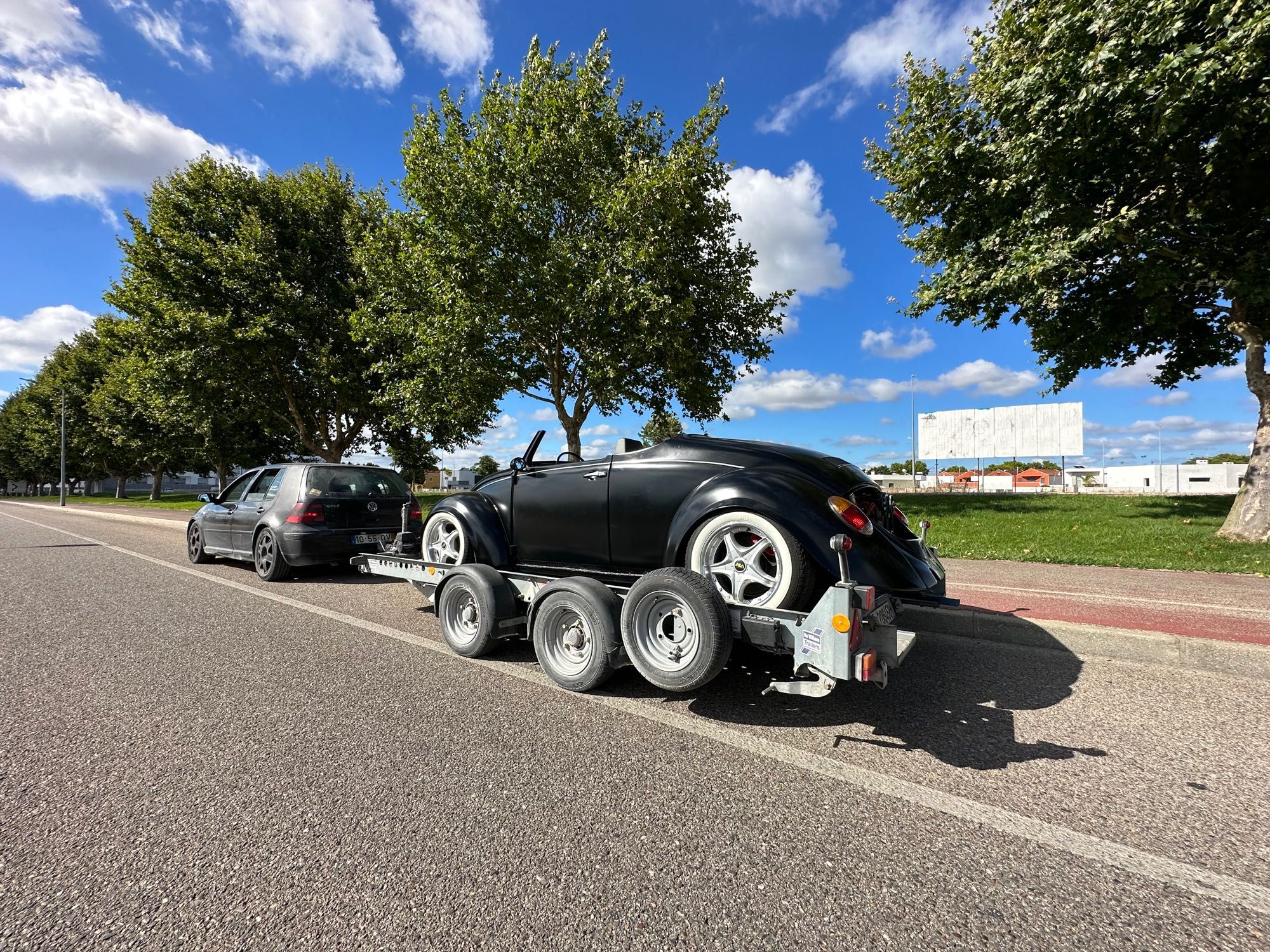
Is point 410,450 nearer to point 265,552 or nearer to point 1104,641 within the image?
point 265,552

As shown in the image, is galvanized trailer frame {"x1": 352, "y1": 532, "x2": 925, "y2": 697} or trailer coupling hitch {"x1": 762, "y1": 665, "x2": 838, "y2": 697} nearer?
galvanized trailer frame {"x1": 352, "y1": 532, "x2": 925, "y2": 697}

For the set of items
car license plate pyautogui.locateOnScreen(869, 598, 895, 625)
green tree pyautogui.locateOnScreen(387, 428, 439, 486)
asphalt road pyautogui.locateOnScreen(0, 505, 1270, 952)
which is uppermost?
green tree pyautogui.locateOnScreen(387, 428, 439, 486)

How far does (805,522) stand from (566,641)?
172 centimetres

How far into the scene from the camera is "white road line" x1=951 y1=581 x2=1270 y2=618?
5.10 meters

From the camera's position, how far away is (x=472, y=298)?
46.2 ft

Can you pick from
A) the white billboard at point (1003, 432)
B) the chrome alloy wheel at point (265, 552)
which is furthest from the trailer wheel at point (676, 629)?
the white billboard at point (1003, 432)

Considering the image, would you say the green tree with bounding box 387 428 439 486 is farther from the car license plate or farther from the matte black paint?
the car license plate

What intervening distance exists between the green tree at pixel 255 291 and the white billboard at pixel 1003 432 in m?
34.0

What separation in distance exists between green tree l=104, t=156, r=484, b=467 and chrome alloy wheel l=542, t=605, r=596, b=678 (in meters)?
15.9

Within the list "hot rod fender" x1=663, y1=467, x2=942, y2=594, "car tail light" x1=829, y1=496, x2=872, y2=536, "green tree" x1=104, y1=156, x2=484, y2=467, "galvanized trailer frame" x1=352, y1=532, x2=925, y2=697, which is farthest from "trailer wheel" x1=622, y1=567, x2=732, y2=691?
"green tree" x1=104, y1=156, x2=484, y2=467

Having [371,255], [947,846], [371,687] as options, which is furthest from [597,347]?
[947,846]

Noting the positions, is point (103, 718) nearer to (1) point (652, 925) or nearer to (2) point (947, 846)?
(1) point (652, 925)

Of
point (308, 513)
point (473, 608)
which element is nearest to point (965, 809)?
point (473, 608)

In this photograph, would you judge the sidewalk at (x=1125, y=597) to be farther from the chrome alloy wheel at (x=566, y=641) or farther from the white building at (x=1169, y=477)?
the white building at (x=1169, y=477)
